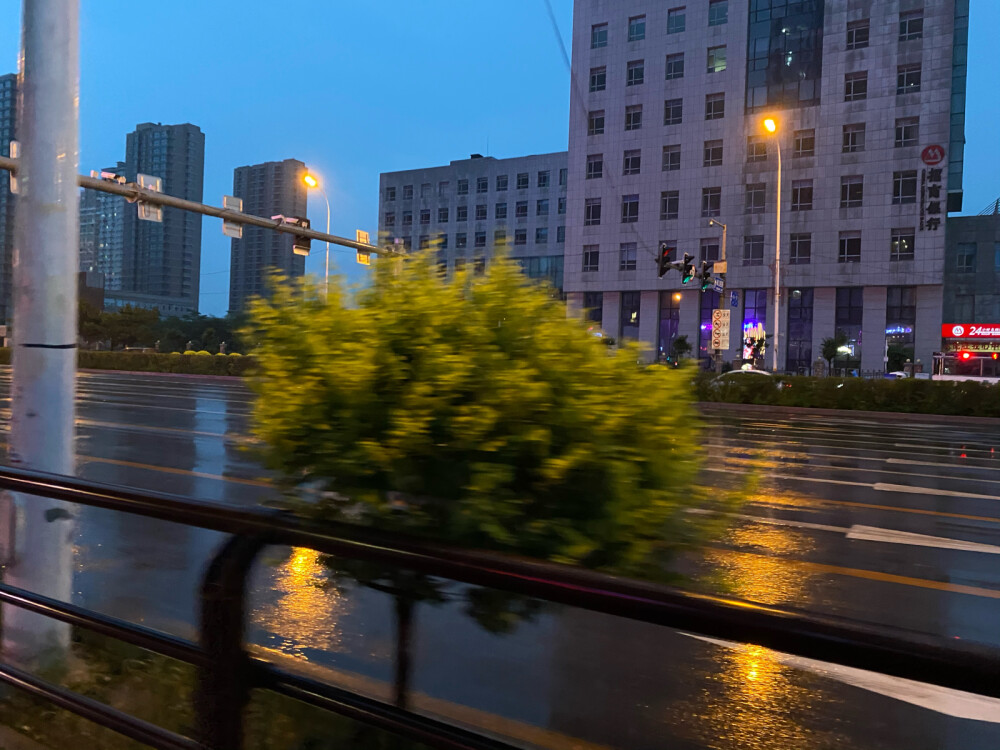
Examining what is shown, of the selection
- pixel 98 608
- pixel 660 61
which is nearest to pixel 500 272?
pixel 98 608

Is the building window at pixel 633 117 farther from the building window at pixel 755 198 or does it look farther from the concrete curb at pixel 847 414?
the concrete curb at pixel 847 414

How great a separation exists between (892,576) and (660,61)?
53749mm

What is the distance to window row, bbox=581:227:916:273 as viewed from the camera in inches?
1820

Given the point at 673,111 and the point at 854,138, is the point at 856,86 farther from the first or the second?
the point at 673,111

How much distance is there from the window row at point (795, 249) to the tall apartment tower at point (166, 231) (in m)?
32.2

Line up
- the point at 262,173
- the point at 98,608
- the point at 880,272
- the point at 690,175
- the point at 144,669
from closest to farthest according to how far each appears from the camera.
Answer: the point at 144,669, the point at 98,608, the point at 880,272, the point at 690,175, the point at 262,173

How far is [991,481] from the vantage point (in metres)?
10.5

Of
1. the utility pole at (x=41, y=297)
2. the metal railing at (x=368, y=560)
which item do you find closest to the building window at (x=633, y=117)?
the utility pole at (x=41, y=297)

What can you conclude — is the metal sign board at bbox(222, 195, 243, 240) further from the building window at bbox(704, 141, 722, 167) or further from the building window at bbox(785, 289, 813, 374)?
the building window at bbox(785, 289, 813, 374)

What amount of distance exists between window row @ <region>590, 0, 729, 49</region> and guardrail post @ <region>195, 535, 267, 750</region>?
57676 mm

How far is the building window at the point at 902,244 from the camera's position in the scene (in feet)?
151

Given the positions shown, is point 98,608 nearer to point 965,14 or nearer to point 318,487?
point 318,487

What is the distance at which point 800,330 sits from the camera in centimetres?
5000

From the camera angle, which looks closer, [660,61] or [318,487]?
[318,487]
